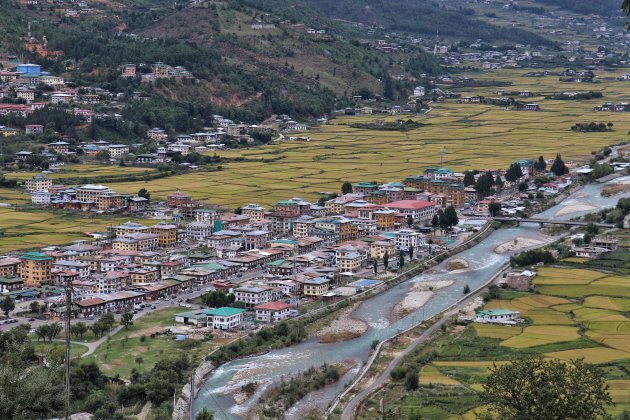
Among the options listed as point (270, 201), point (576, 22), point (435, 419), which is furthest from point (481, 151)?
point (576, 22)

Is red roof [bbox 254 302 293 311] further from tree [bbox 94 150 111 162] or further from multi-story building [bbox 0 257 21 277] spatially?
tree [bbox 94 150 111 162]

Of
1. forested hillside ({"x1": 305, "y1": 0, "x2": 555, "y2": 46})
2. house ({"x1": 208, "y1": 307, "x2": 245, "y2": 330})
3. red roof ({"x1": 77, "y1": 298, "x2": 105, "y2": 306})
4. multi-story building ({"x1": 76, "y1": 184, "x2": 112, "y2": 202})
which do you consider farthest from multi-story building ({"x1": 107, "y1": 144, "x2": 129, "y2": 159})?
forested hillside ({"x1": 305, "y1": 0, "x2": 555, "y2": 46})

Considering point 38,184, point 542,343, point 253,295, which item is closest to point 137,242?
point 253,295

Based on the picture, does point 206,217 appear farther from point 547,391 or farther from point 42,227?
point 547,391

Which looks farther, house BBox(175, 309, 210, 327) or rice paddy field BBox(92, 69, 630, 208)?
rice paddy field BBox(92, 69, 630, 208)

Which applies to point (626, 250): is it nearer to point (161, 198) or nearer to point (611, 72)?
point (161, 198)
